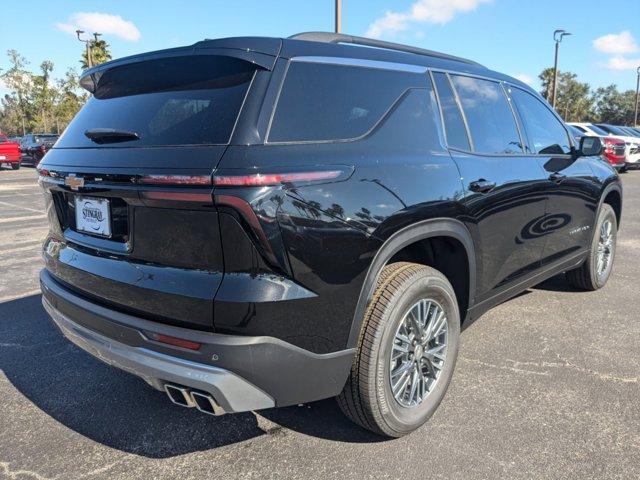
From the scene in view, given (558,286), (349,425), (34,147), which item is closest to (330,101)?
(349,425)

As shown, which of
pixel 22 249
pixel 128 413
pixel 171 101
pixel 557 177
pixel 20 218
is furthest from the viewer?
pixel 20 218

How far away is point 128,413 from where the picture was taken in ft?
9.52

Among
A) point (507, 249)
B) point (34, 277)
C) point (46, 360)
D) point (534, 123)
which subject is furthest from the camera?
point (34, 277)

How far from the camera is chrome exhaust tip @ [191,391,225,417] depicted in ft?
6.77

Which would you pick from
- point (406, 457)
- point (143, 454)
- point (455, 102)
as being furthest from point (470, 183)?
point (143, 454)

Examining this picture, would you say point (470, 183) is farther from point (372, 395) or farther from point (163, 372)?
point (163, 372)

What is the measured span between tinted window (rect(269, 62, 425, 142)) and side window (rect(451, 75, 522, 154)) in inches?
26.3

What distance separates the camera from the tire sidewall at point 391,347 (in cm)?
242

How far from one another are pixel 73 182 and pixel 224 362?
1194 millimetres

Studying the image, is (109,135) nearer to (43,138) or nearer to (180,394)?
(180,394)

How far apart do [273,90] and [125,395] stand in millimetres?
2032

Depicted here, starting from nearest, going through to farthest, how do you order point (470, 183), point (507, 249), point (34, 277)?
point (470, 183) → point (507, 249) → point (34, 277)

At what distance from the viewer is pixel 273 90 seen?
216cm

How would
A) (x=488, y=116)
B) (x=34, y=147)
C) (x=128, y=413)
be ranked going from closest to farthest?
(x=128, y=413) → (x=488, y=116) → (x=34, y=147)
